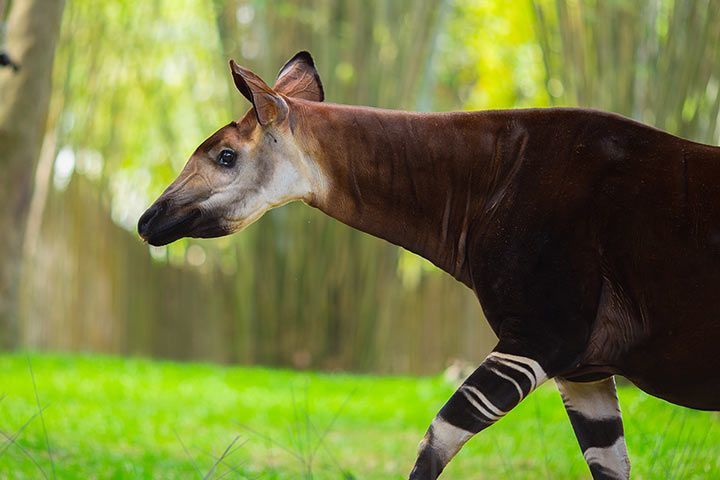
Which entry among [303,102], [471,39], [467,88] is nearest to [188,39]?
[471,39]

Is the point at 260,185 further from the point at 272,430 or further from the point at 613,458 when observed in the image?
the point at 272,430

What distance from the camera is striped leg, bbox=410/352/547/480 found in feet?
8.25

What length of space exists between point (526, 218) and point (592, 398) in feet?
1.99

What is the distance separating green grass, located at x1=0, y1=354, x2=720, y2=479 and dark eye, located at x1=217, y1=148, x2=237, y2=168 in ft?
1.95

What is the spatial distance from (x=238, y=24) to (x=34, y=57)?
9.42 feet

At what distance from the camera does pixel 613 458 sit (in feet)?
9.57

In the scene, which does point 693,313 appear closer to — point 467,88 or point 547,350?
point 547,350

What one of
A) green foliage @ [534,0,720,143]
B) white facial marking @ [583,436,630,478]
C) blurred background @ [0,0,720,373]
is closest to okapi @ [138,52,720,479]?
white facial marking @ [583,436,630,478]

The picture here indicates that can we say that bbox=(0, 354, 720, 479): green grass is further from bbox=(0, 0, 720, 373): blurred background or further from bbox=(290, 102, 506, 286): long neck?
bbox=(0, 0, 720, 373): blurred background

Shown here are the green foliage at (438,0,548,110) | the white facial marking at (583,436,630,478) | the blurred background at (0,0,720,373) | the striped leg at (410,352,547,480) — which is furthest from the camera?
the green foliage at (438,0,548,110)

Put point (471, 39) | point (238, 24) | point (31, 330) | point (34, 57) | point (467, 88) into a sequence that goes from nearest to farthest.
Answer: point (34, 57) < point (238, 24) < point (31, 330) < point (471, 39) < point (467, 88)

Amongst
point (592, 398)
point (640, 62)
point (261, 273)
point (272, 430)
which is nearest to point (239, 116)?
point (261, 273)

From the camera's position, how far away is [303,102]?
2.86 meters

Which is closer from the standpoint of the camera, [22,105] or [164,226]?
[164,226]
